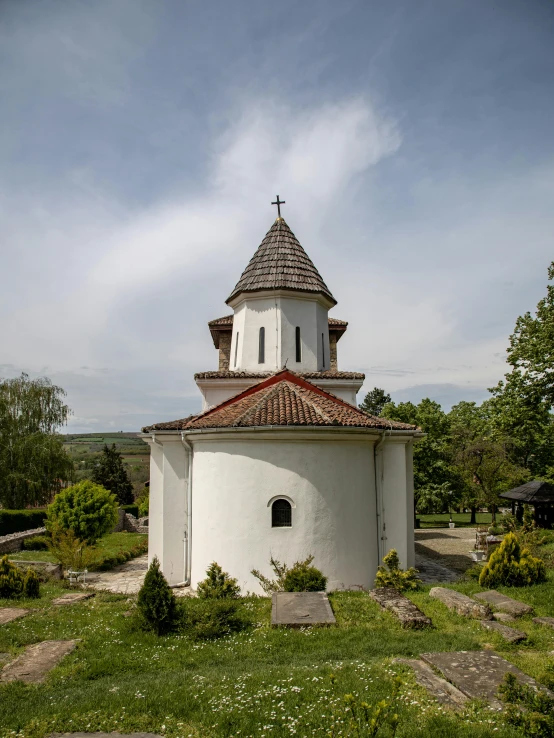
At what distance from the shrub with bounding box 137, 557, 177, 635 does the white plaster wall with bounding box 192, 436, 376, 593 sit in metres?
2.98

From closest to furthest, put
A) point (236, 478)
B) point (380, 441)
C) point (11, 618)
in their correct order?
point (11, 618)
point (236, 478)
point (380, 441)

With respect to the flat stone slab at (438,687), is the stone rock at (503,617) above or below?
below

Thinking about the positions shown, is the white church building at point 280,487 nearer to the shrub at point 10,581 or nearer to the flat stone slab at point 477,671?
the shrub at point 10,581

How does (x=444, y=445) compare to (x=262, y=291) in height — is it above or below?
below

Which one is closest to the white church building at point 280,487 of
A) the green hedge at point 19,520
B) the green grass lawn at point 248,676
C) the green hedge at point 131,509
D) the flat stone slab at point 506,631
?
the green grass lawn at point 248,676

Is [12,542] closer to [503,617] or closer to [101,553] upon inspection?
[101,553]

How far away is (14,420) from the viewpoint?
30156mm

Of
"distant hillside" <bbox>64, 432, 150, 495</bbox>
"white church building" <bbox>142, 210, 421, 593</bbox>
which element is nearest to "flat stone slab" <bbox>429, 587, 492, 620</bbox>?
"white church building" <bbox>142, 210, 421, 593</bbox>

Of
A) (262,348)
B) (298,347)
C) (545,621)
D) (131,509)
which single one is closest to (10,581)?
(262,348)

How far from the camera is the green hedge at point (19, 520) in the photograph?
22.9 meters

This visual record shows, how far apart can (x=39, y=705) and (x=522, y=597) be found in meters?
8.19

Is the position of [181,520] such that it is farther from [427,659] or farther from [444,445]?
[444,445]

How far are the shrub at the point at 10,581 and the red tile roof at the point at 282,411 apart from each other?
439 cm

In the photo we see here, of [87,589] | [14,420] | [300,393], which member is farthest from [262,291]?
[14,420]
